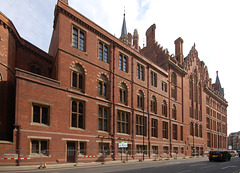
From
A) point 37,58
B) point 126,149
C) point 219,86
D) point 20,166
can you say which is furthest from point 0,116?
point 219,86

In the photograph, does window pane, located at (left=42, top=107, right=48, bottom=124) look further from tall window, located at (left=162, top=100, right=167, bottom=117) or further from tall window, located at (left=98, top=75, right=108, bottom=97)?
tall window, located at (left=162, top=100, right=167, bottom=117)

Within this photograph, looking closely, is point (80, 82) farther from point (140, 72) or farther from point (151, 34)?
point (151, 34)

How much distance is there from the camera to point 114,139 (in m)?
29.4

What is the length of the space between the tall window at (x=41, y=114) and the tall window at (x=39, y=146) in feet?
5.76

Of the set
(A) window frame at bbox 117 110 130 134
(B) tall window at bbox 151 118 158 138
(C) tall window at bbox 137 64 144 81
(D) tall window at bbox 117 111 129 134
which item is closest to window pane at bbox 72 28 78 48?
(A) window frame at bbox 117 110 130 134

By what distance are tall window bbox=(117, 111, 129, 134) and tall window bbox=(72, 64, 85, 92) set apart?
303 inches

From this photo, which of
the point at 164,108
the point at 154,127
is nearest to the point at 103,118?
the point at 154,127

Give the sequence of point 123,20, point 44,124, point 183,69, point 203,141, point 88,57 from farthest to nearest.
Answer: point 123,20 < point 203,141 < point 183,69 < point 88,57 < point 44,124

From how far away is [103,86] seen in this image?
98.5ft

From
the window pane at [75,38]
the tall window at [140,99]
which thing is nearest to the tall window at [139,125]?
the tall window at [140,99]

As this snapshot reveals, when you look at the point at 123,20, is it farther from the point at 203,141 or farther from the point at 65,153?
the point at 65,153

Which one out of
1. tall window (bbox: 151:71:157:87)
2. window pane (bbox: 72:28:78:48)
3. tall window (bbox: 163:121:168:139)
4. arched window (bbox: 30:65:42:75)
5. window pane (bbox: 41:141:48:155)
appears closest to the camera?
window pane (bbox: 41:141:48:155)

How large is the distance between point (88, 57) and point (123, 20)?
4222cm

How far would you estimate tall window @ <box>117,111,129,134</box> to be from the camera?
103ft
